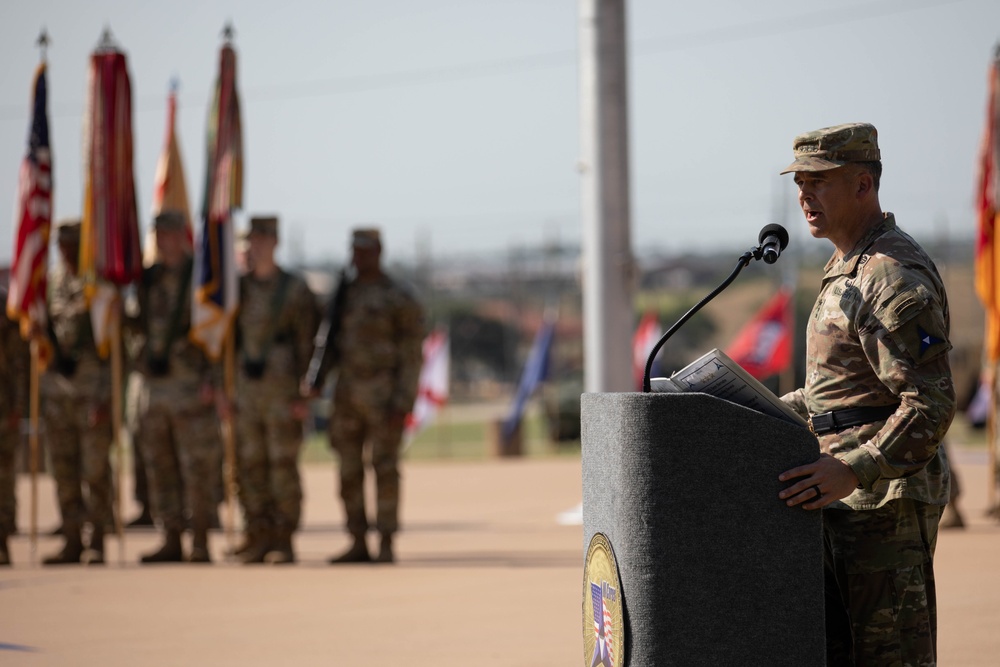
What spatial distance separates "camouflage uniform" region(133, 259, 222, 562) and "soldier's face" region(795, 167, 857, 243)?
7.27m

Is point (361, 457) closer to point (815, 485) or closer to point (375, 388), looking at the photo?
point (375, 388)

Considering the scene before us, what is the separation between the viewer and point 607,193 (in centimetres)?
1095

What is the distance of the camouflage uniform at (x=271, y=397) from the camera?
1025 centimetres

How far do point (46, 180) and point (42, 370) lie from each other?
5.02 feet

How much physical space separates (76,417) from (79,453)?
352 mm

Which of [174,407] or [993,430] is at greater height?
[174,407]

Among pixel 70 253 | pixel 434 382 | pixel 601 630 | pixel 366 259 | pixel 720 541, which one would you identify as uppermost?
pixel 70 253

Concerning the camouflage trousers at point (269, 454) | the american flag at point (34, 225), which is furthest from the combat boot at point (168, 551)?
the american flag at point (34, 225)

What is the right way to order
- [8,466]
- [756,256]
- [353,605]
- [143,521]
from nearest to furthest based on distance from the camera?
[756,256] → [353,605] → [8,466] → [143,521]

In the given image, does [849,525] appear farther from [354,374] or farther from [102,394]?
[102,394]

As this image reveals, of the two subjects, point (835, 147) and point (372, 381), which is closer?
point (835, 147)

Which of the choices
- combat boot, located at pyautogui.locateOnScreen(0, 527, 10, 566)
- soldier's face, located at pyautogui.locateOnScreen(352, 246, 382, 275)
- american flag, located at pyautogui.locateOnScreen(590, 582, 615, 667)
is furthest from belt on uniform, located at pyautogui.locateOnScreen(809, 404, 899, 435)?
combat boot, located at pyautogui.locateOnScreen(0, 527, 10, 566)

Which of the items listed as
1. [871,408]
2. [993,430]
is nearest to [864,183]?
[871,408]

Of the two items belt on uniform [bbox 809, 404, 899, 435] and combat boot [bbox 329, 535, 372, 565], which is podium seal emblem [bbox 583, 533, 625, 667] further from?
combat boot [bbox 329, 535, 372, 565]
